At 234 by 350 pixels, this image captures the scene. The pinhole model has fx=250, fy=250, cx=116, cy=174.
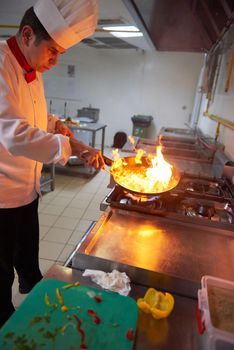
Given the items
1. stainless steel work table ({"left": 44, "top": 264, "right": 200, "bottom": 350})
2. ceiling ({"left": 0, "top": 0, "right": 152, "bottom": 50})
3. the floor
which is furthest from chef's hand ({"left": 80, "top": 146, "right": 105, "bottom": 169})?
ceiling ({"left": 0, "top": 0, "right": 152, "bottom": 50})

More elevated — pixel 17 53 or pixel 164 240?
pixel 17 53

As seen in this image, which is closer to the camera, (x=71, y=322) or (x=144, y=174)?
(x=71, y=322)

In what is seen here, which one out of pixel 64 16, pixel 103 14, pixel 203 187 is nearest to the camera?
pixel 64 16

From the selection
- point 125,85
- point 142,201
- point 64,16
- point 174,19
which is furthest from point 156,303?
point 125,85

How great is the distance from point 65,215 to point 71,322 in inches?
88.1

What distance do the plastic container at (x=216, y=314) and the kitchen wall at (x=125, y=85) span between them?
5235 mm

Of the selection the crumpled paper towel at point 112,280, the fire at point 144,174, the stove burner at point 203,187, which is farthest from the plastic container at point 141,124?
the crumpled paper towel at point 112,280

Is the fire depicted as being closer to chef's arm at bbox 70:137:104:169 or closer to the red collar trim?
chef's arm at bbox 70:137:104:169

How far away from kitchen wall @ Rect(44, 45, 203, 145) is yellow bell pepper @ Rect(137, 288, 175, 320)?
525cm

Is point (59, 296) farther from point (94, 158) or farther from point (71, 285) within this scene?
point (94, 158)

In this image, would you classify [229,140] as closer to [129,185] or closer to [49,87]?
[129,185]

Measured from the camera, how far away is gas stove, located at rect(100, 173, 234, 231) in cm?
104

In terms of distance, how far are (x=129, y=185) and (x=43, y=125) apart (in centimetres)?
53

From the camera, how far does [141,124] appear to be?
5.42 meters
